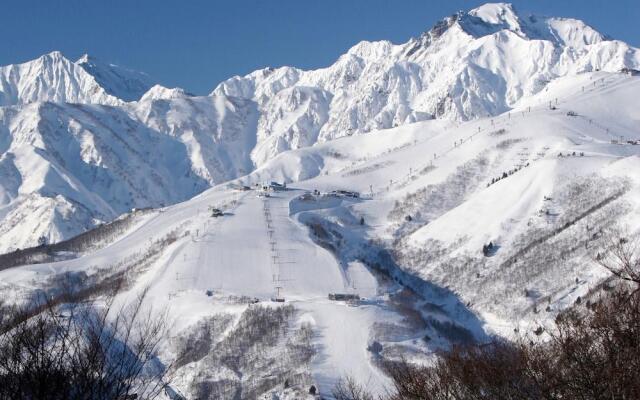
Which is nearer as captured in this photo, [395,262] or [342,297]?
[342,297]

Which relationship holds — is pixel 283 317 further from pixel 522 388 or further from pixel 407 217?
pixel 522 388

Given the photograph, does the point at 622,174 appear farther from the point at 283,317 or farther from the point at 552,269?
the point at 283,317

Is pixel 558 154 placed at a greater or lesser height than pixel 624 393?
lesser

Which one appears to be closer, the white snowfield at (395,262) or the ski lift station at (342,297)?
the white snowfield at (395,262)

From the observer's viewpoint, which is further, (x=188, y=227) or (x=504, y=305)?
(x=188, y=227)

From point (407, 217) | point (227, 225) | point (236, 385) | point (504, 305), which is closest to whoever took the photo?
point (236, 385)

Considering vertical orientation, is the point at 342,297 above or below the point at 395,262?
above

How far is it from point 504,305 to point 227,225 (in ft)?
209

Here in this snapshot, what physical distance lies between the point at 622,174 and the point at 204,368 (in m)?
94.1

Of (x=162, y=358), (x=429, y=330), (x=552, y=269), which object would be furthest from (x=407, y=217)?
(x=162, y=358)

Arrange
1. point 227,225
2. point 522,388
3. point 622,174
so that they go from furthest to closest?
point 227,225, point 622,174, point 522,388

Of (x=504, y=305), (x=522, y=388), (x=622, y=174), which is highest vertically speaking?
(x=522, y=388)

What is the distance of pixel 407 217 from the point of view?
19100 centimetres

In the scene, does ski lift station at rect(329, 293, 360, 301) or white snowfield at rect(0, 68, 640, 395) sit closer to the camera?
white snowfield at rect(0, 68, 640, 395)
